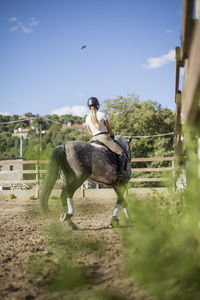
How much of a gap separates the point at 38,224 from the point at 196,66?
5.53 meters

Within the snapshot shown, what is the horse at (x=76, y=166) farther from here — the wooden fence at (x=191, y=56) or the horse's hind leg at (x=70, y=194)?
the wooden fence at (x=191, y=56)

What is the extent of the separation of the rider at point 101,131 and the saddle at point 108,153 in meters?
0.06

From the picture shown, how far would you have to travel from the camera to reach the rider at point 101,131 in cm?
570

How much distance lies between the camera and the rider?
18.7ft

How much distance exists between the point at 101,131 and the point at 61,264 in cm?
432

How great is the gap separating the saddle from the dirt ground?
167 centimetres

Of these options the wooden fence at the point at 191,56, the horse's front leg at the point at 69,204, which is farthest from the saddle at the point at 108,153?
the wooden fence at the point at 191,56

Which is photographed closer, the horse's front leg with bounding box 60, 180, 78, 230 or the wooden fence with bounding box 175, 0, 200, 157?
the wooden fence with bounding box 175, 0, 200, 157

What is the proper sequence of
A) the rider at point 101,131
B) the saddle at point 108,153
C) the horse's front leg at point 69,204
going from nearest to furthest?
the horse's front leg at point 69,204
the saddle at point 108,153
the rider at point 101,131

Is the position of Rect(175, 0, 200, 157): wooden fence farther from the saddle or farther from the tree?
the tree

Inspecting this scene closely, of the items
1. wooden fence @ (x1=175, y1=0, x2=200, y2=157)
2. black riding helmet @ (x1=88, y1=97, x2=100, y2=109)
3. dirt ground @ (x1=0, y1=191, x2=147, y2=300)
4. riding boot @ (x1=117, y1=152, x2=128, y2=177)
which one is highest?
black riding helmet @ (x1=88, y1=97, x2=100, y2=109)

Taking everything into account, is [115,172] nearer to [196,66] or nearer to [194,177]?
[194,177]

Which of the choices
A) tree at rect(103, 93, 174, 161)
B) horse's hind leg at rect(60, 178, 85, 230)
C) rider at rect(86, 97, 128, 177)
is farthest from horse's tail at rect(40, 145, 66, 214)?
tree at rect(103, 93, 174, 161)

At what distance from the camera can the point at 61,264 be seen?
5.08 ft
